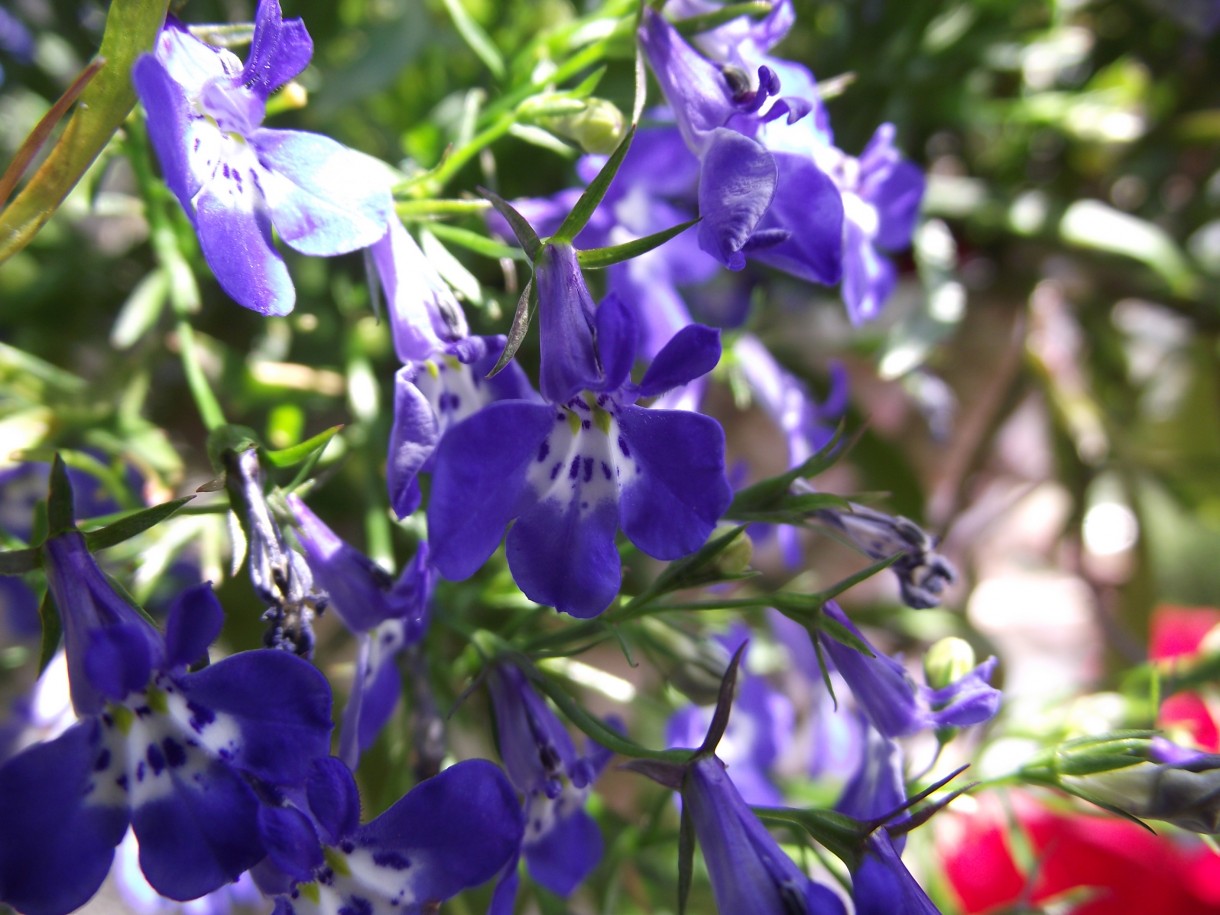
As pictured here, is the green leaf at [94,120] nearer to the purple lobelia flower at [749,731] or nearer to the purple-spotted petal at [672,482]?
the purple-spotted petal at [672,482]

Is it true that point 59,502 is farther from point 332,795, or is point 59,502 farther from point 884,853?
point 884,853

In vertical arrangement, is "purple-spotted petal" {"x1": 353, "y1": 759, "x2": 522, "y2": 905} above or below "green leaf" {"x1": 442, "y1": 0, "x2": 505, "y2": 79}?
below

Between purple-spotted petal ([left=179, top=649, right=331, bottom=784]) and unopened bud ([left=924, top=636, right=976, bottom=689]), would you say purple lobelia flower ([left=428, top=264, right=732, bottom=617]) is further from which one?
unopened bud ([left=924, top=636, right=976, bottom=689])

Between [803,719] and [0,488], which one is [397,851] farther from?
[803,719]

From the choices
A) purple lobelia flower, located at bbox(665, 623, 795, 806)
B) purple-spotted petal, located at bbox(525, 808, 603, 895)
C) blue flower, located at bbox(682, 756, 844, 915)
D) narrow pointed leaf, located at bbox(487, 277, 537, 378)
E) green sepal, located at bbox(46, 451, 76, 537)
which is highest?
narrow pointed leaf, located at bbox(487, 277, 537, 378)

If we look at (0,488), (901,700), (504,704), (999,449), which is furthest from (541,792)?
(999,449)

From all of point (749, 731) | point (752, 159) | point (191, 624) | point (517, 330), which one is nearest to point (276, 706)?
point (191, 624)

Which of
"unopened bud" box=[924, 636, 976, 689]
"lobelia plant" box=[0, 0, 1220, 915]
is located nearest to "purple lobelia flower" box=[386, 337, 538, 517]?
"lobelia plant" box=[0, 0, 1220, 915]
